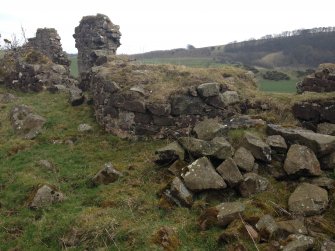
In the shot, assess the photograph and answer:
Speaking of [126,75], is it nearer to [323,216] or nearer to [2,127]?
[2,127]

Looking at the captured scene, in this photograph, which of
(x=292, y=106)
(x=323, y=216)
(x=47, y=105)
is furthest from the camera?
(x=47, y=105)

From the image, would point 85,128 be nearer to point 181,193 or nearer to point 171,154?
point 171,154

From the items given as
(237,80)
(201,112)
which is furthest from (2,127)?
(237,80)

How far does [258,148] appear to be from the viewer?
38.8 ft

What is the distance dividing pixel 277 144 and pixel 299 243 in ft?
13.9

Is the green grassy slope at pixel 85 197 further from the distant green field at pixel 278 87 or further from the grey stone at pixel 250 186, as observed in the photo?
the distant green field at pixel 278 87

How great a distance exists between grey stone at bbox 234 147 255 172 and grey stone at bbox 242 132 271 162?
8.1 inches

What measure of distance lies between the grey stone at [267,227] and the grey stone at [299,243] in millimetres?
419

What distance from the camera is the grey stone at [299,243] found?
27.2 feet

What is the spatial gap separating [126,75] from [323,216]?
36.7 feet

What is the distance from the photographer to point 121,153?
606 inches

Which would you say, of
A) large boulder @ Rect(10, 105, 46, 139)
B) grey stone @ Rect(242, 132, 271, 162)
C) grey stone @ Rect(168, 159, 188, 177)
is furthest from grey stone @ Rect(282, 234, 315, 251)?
large boulder @ Rect(10, 105, 46, 139)

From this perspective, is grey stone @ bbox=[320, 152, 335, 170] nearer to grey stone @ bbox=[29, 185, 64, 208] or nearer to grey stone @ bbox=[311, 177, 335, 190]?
grey stone @ bbox=[311, 177, 335, 190]

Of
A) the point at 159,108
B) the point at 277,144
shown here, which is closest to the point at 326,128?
the point at 277,144
